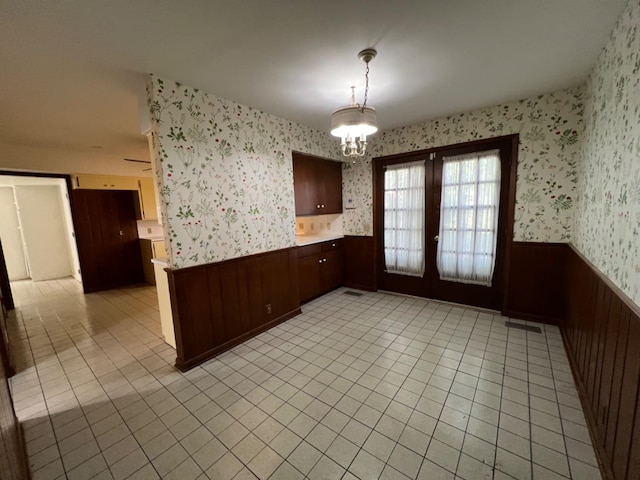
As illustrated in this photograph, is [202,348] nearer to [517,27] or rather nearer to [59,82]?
[59,82]

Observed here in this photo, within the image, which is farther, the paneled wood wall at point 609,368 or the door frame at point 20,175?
the door frame at point 20,175

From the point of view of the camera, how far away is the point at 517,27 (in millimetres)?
1639

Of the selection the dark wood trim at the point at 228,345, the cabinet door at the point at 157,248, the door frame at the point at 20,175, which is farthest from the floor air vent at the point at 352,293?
the door frame at the point at 20,175

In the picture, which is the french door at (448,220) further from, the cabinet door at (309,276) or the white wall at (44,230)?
the white wall at (44,230)

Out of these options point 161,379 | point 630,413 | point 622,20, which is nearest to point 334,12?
point 622,20

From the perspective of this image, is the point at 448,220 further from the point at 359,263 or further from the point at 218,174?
the point at 218,174

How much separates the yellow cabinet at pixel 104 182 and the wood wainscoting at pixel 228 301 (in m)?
3.87

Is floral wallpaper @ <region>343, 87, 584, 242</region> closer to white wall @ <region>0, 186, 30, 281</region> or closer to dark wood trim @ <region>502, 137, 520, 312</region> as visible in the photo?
dark wood trim @ <region>502, 137, 520, 312</region>

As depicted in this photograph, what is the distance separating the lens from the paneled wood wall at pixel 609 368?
1.12 meters

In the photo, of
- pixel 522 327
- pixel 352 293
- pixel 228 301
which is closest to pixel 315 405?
pixel 228 301

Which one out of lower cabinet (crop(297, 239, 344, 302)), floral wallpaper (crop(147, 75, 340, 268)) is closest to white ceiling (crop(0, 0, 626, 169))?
floral wallpaper (crop(147, 75, 340, 268))

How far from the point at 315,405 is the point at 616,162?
2555mm

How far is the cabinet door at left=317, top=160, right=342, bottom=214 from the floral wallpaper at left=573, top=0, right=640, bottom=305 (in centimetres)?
301

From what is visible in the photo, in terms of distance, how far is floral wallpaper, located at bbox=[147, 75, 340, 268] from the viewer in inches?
86.5
